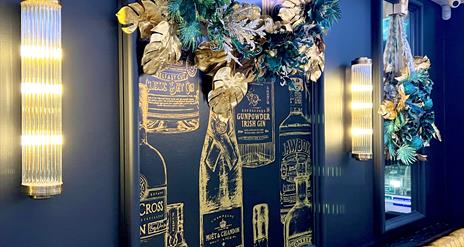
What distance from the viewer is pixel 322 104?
238 centimetres

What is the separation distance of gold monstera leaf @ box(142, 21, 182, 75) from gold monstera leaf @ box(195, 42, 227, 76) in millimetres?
128

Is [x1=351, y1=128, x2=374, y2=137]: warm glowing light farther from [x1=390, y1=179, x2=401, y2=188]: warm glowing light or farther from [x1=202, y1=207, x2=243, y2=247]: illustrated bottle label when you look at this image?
[x1=202, y1=207, x2=243, y2=247]: illustrated bottle label

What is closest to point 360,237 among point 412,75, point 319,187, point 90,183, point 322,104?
point 319,187

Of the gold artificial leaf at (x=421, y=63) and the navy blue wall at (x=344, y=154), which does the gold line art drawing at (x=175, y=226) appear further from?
the gold artificial leaf at (x=421, y=63)

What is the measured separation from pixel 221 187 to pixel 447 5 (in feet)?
8.30

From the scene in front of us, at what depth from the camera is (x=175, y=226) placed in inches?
67.5

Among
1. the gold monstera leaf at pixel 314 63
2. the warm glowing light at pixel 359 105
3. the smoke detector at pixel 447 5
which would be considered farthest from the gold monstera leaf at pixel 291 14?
the smoke detector at pixel 447 5

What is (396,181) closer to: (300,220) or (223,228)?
(300,220)

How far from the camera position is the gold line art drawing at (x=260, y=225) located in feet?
6.68

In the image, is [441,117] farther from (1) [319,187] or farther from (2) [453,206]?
(1) [319,187]

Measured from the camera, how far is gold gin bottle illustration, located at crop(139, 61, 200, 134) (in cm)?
163

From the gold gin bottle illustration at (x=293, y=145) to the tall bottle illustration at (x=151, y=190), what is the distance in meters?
0.69

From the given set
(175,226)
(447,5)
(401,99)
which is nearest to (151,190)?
(175,226)

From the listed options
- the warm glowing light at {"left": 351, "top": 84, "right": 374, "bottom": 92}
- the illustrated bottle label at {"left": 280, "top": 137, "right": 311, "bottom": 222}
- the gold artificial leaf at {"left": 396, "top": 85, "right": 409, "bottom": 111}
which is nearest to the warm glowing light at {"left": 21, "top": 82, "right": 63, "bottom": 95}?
the illustrated bottle label at {"left": 280, "top": 137, "right": 311, "bottom": 222}
